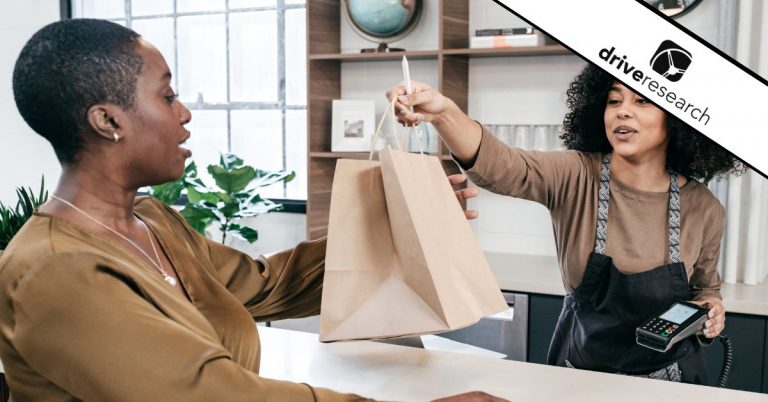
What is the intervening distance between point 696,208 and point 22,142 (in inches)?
156

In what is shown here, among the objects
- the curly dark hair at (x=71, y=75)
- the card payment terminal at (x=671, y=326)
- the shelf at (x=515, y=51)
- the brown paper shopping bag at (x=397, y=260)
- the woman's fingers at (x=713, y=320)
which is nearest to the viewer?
the curly dark hair at (x=71, y=75)

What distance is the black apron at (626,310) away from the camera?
1.69 metres

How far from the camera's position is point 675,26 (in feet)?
5.68

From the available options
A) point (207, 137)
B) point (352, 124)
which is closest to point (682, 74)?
point (352, 124)

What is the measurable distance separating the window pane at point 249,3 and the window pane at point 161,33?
1.35 ft

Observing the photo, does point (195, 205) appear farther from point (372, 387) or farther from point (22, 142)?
point (372, 387)

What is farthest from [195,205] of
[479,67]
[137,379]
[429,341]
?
[137,379]

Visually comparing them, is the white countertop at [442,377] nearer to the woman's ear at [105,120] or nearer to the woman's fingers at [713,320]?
the woman's fingers at [713,320]

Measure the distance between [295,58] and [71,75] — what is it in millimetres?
2960

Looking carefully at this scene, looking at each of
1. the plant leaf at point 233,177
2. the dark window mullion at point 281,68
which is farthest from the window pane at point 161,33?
the plant leaf at point 233,177

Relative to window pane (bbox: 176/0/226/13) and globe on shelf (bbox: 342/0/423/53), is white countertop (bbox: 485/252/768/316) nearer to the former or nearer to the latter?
globe on shelf (bbox: 342/0/423/53)

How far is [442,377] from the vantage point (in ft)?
4.53

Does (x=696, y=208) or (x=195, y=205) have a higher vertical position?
(x=696, y=208)

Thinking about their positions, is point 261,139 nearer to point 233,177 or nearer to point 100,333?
point 233,177
